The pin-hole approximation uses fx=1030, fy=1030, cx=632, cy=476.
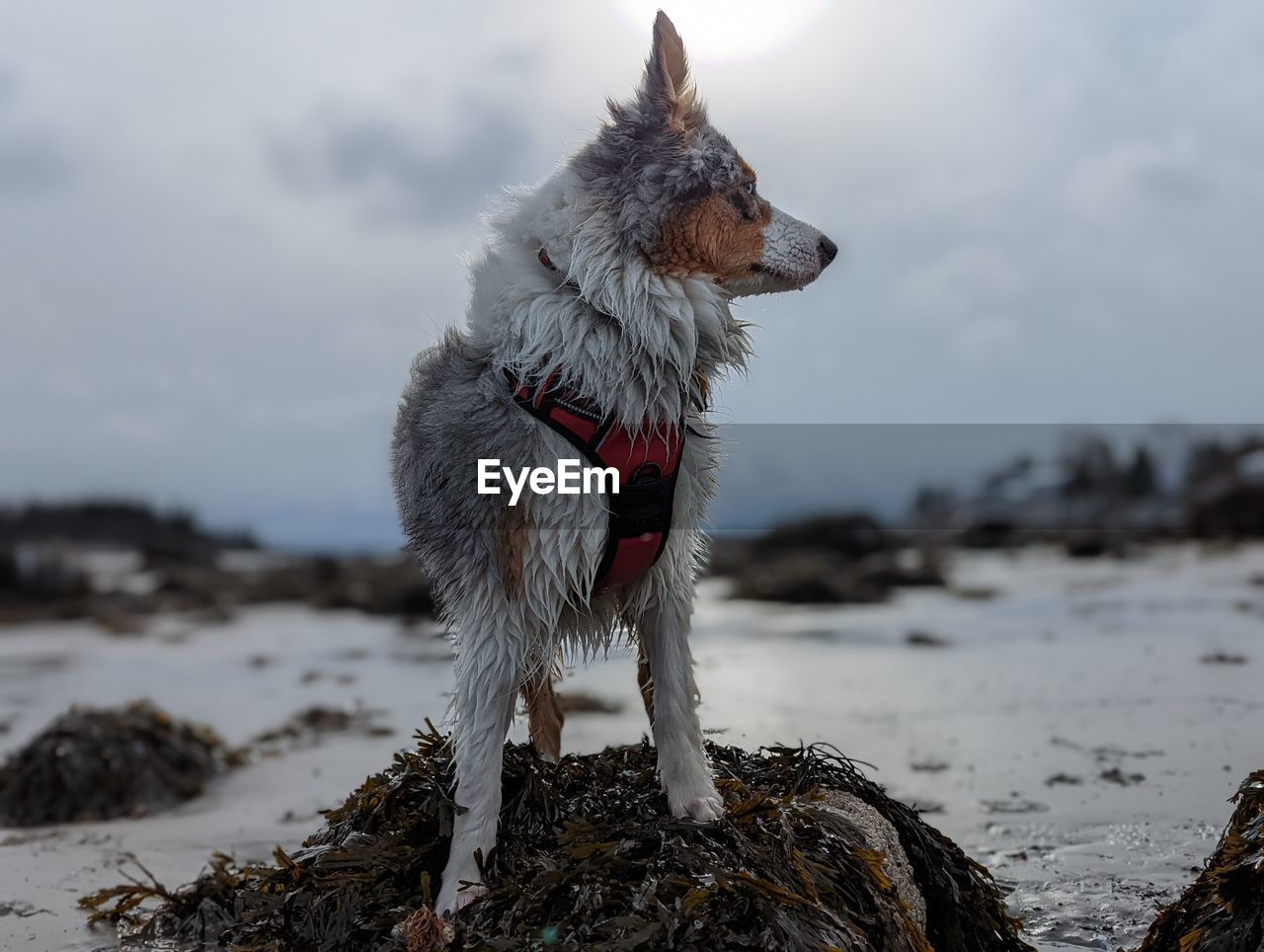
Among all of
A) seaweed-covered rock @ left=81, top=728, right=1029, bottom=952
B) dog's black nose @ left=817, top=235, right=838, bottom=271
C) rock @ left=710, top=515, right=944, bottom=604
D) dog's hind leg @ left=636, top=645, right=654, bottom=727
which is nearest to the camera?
seaweed-covered rock @ left=81, top=728, right=1029, bottom=952

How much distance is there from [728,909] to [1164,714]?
18.2 ft

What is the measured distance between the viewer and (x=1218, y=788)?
5.70 m

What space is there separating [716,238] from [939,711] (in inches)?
240

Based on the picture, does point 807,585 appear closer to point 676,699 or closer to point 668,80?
point 676,699

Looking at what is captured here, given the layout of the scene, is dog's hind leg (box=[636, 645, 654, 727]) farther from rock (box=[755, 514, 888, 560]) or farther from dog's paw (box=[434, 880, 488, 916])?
rock (box=[755, 514, 888, 560])

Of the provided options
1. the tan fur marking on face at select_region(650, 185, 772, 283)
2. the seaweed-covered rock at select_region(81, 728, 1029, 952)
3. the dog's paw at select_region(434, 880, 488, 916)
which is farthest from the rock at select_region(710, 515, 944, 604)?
the dog's paw at select_region(434, 880, 488, 916)

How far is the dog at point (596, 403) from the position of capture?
11.1ft

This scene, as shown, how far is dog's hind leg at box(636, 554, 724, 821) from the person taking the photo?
11.8 ft

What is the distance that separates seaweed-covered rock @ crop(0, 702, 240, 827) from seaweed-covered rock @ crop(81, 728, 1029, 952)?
2.79 metres

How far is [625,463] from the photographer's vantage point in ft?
11.3

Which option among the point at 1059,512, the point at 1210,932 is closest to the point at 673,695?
the point at 1210,932
